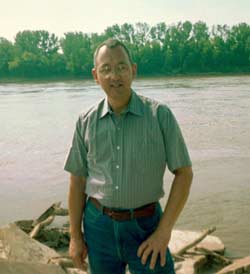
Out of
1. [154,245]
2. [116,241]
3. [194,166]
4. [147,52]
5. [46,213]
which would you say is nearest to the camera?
[154,245]

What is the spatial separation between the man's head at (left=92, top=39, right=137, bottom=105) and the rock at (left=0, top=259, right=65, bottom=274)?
3.93ft

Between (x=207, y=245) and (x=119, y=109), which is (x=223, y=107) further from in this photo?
(x=119, y=109)

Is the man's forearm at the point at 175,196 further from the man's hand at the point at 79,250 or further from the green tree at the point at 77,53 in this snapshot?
the green tree at the point at 77,53

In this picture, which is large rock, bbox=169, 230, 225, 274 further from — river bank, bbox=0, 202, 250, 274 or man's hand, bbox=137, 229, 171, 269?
man's hand, bbox=137, 229, 171, 269

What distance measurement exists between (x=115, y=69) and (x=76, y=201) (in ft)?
2.85

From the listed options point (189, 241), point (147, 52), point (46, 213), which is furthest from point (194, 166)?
point (147, 52)

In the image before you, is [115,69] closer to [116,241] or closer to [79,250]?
[116,241]

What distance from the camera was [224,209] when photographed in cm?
835

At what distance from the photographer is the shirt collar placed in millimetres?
2729

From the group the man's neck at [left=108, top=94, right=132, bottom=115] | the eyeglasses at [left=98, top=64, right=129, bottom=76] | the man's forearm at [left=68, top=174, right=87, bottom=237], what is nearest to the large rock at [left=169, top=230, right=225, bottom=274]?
the man's forearm at [left=68, top=174, right=87, bottom=237]

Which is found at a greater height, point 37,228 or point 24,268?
point 24,268

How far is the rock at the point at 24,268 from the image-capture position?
9.67ft

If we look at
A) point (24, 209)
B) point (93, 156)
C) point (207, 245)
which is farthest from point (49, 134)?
point (93, 156)

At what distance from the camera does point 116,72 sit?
2764 mm
